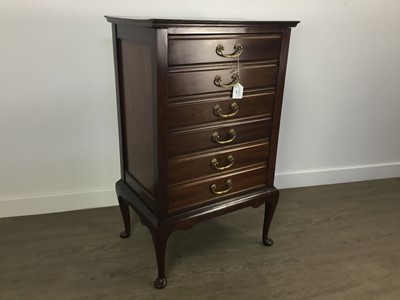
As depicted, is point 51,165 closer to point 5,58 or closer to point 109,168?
point 109,168

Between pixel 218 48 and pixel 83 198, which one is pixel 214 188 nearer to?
pixel 218 48

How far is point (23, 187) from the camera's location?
6.30 feet

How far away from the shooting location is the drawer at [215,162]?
54.4 inches

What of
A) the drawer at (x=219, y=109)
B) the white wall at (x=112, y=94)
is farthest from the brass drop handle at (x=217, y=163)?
the white wall at (x=112, y=94)

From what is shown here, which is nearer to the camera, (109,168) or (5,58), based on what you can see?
(5,58)

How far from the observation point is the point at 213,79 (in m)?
1.32

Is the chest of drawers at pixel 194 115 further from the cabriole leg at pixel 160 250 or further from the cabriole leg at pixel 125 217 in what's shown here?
the cabriole leg at pixel 125 217

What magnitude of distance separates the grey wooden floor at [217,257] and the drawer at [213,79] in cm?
78

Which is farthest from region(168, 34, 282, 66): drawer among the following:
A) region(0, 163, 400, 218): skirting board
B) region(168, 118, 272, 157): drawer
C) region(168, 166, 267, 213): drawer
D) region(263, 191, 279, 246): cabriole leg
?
region(0, 163, 400, 218): skirting board

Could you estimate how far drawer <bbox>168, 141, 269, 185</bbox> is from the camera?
4.53 feet

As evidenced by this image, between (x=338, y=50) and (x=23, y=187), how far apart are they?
1.86 metres

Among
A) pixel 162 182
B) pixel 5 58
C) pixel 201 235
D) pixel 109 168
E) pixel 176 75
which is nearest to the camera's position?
pixel 176 75

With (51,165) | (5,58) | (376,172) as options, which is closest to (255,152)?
(51,165)

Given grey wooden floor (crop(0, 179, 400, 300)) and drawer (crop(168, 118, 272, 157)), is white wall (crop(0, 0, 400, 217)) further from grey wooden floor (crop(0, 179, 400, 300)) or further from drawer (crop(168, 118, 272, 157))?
drawer (crop(168, 118, 272, 157))
